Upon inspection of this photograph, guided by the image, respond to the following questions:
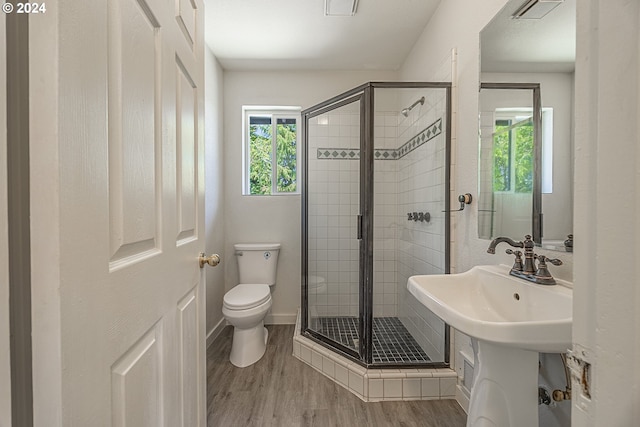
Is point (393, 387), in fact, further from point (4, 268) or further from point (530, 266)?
point (4, 268)

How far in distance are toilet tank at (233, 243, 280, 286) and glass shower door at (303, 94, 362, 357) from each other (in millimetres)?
404

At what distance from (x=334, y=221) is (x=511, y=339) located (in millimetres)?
1603

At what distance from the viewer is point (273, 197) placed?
2742 millimetres

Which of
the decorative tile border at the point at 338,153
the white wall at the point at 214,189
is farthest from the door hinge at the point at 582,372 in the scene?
the white wall at the point at 214,189

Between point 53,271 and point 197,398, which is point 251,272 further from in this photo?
point 53,271

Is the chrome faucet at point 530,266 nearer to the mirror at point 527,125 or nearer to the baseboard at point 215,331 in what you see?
the mirror at point 527,125

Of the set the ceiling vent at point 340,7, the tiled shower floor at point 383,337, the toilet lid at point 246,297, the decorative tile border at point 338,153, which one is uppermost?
the ceiling vent at point 340,7

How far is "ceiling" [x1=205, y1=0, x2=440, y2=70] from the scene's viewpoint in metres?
1.88

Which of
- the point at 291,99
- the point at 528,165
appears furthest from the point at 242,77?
the point at 528,165

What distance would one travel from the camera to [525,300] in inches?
40.0

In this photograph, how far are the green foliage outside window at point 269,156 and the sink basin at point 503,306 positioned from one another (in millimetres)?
1873

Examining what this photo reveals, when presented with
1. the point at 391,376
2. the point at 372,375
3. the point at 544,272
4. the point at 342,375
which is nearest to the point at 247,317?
the point at 342,375

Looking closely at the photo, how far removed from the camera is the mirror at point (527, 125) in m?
0.99

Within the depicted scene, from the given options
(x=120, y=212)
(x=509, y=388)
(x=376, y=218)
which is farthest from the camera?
(x=376, y=218)
